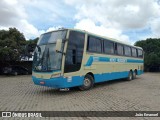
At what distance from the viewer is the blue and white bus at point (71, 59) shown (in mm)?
10750

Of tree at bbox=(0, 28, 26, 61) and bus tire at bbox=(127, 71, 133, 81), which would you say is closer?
bus tire at bbox=(127, 71, 133, 81)

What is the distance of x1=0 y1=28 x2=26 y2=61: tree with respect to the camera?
24047mm

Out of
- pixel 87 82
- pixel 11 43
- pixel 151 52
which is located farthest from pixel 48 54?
pixel 151 52

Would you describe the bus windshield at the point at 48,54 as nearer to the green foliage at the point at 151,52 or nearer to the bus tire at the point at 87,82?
the bus tire at the point at 87,82

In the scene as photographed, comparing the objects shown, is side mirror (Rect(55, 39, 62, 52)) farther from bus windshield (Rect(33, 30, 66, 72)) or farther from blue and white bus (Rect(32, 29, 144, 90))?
bus windshield (Rect(33, 30, 66, 72))

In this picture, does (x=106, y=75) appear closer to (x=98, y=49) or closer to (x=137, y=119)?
(x=98, y=49)

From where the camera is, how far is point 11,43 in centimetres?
2475

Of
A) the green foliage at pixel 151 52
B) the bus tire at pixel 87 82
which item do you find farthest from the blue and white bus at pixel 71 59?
the green foliage at pixel 151 52

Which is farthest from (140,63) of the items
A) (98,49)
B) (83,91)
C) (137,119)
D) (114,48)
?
(137,119)

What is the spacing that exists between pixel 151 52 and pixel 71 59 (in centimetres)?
3279

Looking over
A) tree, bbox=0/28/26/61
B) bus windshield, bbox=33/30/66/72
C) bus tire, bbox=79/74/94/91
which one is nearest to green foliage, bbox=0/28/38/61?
tree, bbox=0/28/26/61

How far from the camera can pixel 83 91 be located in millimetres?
12406

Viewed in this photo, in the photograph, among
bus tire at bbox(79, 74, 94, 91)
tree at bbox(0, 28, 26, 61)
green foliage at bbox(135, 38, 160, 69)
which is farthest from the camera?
green foliage at bbox(135, 38, 160, 69)

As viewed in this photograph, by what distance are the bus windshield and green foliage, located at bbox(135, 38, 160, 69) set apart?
2943 cm
